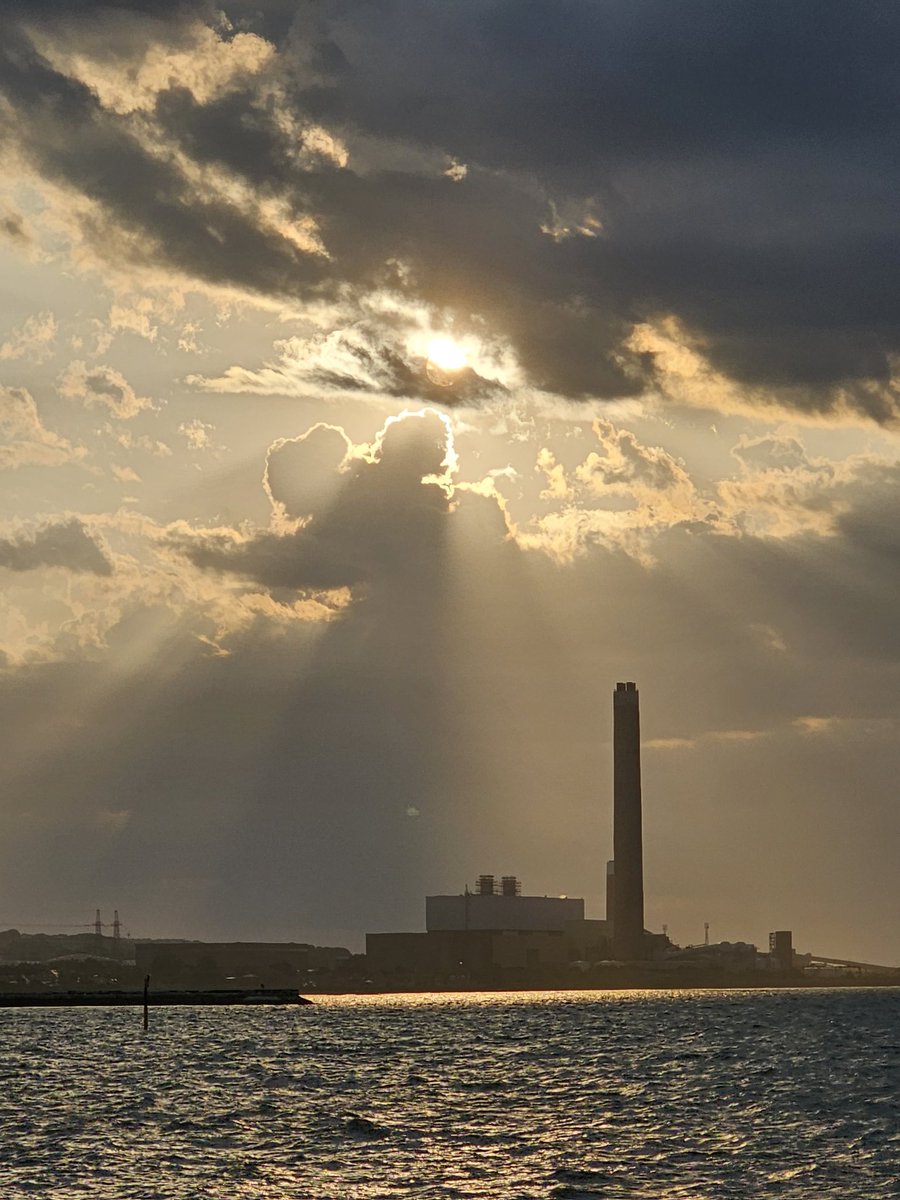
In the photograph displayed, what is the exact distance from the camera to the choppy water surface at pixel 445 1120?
63.2 metres

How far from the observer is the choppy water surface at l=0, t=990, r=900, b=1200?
207ft

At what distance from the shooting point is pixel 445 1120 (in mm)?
82750

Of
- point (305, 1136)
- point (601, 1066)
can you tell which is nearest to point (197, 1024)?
point (601, 1066)

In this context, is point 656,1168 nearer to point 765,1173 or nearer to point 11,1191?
point 765,1173

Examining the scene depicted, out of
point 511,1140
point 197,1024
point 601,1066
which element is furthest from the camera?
point 197,1024

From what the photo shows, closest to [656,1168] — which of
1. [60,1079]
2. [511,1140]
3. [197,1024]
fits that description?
[511,1140]

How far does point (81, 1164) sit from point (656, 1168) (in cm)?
2262

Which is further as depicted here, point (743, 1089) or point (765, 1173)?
point (743, 1089)

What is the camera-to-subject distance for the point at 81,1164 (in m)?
66.2

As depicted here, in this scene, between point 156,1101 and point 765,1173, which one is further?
point 156,1101

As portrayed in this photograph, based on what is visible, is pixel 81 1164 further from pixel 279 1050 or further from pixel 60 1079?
pixel 279 1050

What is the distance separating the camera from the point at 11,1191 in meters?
59.3

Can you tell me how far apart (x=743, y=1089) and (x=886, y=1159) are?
33320mm

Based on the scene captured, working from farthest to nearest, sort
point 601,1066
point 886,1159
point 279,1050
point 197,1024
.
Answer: point 197,1024 < point 279,1050 < point 601,1066 < point 886,1159
